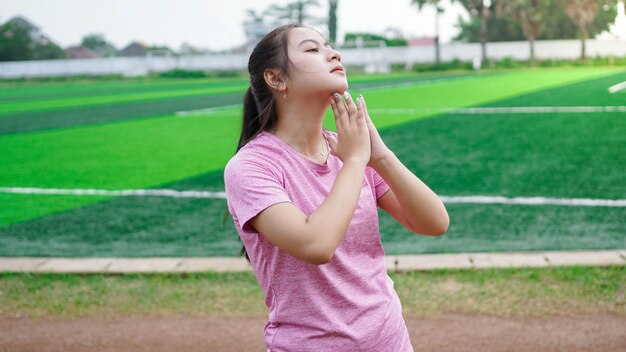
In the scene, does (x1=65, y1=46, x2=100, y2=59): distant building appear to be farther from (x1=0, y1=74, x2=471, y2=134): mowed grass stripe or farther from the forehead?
the forehead

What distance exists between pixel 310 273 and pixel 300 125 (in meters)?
0.39

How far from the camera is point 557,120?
1401 cm

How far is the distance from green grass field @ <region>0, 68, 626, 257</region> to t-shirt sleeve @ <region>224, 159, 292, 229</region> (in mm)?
3804

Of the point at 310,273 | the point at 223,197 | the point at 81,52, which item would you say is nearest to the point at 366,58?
the point at 223,197

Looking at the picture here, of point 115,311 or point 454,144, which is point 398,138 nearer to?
point 454,144

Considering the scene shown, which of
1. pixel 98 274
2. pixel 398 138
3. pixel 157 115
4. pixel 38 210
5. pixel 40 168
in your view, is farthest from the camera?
pixel 157 115

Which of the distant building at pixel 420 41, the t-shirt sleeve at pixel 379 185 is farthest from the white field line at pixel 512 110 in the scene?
the distant building at pixel 420 41

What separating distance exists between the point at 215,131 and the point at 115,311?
10.1m

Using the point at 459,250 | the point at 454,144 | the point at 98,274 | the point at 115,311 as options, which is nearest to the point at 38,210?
the point at 98,274

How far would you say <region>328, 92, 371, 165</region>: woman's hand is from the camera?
1968 millimetres

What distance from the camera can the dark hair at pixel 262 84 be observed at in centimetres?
208

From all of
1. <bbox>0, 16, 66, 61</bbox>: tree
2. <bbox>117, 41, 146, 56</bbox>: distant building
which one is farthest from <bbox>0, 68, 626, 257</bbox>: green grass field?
<bbox>117, 41, 146, 56</bbox>: distant building

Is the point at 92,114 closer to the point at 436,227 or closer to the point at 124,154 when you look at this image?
the point at 124,154

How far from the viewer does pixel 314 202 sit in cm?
203
